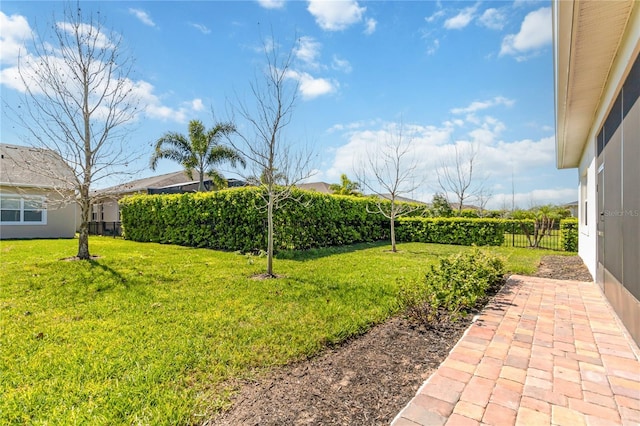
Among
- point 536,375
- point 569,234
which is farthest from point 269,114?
point 569,234

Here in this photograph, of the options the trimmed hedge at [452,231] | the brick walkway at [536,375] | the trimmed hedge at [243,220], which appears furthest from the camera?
the trimmed hedge at [452,231]

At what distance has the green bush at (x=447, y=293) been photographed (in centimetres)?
432

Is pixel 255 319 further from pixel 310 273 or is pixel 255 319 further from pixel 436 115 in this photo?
pixel 436 115

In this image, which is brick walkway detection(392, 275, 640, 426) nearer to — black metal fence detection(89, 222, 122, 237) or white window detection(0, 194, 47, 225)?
white window detection(0, 194, 47, 225)

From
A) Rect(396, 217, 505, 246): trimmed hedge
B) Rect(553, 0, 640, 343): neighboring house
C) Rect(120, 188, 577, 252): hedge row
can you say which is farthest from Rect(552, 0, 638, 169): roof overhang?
Rect(396, 217, 505, 246): trimmed hedge

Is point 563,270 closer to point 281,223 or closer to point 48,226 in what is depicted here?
point 281,223

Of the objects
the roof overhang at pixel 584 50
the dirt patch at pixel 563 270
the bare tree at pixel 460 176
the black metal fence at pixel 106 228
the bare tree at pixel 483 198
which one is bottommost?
the dirt patch at pixel 563 270

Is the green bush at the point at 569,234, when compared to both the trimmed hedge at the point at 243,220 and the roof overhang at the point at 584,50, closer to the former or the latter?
the roof overhang at the point at 584,50

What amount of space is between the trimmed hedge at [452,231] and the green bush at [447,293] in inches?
393

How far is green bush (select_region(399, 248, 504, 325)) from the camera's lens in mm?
4324

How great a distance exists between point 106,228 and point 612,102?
77.9 feet

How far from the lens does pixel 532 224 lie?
14.9 metres

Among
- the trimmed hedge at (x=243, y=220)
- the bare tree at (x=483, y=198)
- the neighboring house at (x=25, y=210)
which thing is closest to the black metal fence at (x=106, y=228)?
the neighboring house at (x=25, y=210)

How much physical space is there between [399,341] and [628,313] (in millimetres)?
2844
